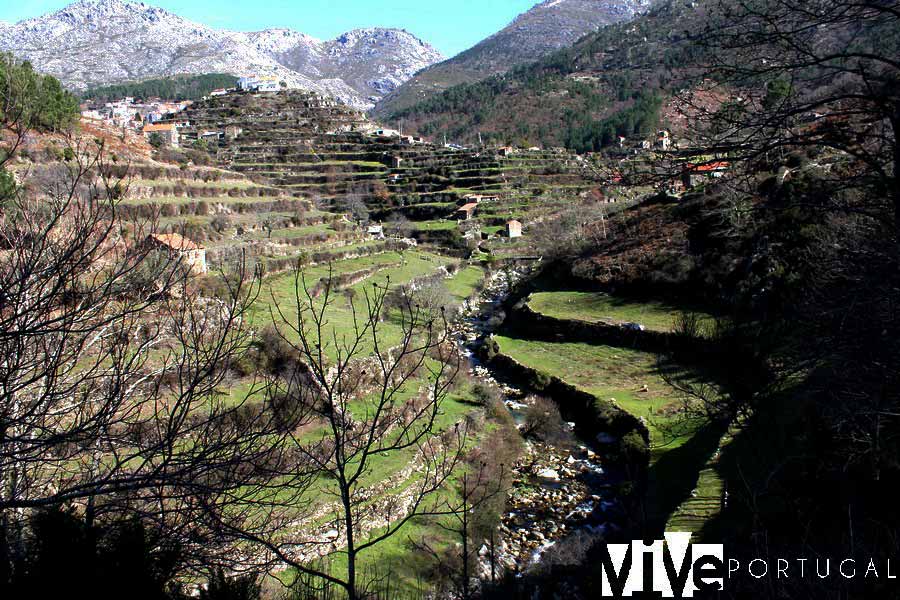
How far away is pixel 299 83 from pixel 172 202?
18956 centimetres

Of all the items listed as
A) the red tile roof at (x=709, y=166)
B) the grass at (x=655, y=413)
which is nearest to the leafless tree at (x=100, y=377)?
the red tile roof at (x=709, y=166)

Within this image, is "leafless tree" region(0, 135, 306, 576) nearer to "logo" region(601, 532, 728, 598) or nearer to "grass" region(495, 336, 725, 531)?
"logo" region(601, 532, 728, 598)

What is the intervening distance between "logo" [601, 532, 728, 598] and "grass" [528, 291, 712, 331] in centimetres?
1519

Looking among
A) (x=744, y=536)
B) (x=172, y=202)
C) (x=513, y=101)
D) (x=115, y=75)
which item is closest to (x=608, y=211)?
(x=172, y=202)

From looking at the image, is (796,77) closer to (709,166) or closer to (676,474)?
(709,166)

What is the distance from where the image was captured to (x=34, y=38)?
184 metres

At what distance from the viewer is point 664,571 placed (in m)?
6.14

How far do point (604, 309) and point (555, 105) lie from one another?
3604 inches

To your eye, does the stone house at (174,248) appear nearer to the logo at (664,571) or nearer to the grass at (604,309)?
the logo at (664,571)

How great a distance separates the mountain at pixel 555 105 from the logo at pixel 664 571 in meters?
64.7

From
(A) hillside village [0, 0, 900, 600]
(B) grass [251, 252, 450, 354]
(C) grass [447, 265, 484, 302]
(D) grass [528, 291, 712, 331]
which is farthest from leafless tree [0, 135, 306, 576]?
(C) grass [447, 265, 484, 302]

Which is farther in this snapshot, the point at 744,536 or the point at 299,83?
the point at 299,83

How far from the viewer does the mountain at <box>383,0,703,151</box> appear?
82.0 m

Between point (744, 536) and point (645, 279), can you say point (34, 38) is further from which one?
point (744, 536)
